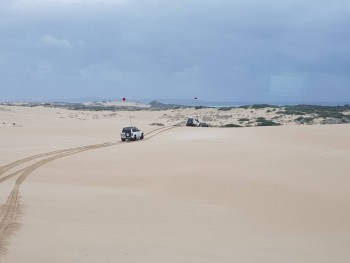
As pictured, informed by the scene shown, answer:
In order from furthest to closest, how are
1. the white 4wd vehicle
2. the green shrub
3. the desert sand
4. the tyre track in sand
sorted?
the green shrub
the white 4wd vehicle
the tyre track in sand
the desert sand

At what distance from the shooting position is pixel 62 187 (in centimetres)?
1395

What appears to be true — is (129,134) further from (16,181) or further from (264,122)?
(264,122)

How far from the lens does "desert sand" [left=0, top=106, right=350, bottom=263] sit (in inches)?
306

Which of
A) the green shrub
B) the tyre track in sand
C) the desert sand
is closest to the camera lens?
the desert sand

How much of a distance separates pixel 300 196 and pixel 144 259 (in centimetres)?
691

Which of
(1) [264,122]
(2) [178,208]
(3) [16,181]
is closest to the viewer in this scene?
(2) [178,208]

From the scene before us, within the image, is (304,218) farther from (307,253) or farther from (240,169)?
(240,169)

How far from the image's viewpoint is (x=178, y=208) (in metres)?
11.2

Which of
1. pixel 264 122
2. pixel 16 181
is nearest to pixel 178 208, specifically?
pixel 16 181

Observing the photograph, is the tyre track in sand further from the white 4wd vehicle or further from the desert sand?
the white 4wd vehicle

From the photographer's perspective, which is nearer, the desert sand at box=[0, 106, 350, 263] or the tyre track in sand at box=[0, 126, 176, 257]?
the desert sand at box=[0, 106, 350, 263]

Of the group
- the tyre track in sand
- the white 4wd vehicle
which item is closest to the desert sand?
the tyre track in sand

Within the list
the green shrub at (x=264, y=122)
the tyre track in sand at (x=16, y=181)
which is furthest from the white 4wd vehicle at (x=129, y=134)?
the green shrub at (x=264, y=122)

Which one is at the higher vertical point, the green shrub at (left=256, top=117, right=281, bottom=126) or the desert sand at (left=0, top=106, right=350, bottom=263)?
the desert sand at (left=0, top=106, right=350, bottom=263)
